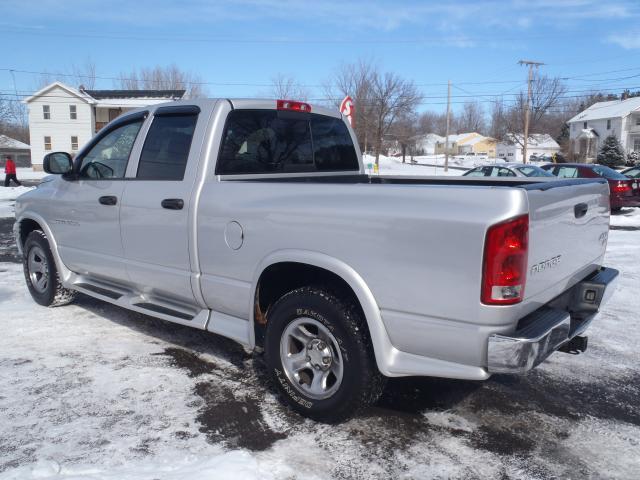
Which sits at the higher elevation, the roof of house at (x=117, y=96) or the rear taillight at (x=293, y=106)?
the roof of house at (x=117, y=96)

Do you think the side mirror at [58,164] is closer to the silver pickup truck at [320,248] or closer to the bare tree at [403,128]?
the silver pickup truck at [320,248]

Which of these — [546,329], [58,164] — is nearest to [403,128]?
[58,164]

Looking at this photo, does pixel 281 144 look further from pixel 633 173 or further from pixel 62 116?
pixel 62 116

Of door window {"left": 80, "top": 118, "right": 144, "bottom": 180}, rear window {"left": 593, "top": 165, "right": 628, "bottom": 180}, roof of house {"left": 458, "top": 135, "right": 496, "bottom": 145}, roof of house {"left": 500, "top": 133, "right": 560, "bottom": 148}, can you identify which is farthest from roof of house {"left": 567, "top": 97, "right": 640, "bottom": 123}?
door window {"left": 80, "top": 118, "right": 144, "bottom": 180}

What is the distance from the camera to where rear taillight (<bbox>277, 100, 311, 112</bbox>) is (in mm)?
4301

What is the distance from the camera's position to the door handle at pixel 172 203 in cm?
381

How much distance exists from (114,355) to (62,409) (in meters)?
0.95

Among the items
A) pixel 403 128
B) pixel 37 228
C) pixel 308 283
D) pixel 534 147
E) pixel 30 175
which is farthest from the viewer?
pixel 534 147

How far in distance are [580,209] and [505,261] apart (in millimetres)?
967

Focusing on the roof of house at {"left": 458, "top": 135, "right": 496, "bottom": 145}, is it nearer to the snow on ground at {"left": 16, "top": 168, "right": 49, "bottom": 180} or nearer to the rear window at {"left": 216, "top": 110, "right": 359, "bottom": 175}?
the snow on ground at {"left": 16, "top": 168, "right": 49, "bottom": 180}

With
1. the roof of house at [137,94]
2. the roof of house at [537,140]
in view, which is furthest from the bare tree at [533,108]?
the roof of house at [137,94]

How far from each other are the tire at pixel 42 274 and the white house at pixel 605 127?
57.7 metres

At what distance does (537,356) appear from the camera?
2.60 m

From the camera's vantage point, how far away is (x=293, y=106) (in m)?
4.38
